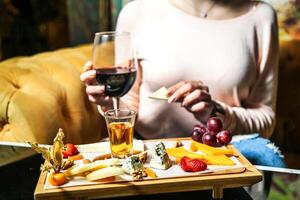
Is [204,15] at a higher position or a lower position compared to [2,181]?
higher

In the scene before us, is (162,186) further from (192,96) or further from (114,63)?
(114,63)

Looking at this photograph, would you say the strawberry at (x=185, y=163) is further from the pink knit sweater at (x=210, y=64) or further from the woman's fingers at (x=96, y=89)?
the pink knit sweater at (x=210, y=64)

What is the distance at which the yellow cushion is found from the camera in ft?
3.90

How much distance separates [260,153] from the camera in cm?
113

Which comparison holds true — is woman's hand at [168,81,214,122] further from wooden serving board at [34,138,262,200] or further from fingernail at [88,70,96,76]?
wooden serving board at [34,138,262,200]

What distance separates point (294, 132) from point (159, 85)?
0.71 meters

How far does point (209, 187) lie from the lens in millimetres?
720

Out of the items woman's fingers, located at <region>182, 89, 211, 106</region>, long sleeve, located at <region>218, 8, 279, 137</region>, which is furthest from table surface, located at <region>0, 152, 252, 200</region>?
long sleeve, located at <region>218, 8, 279, 137</region>

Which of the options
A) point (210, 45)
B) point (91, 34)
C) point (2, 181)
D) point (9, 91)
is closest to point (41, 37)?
point (91, 34)

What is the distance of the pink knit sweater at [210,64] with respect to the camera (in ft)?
4.07

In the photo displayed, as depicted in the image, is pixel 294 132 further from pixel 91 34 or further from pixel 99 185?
pixel 99 185

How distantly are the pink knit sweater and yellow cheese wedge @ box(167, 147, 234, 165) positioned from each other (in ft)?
1.35

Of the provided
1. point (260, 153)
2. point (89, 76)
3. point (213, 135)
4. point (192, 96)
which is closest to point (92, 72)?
point (89, 76)

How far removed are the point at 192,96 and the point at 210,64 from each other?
0.72 ft
